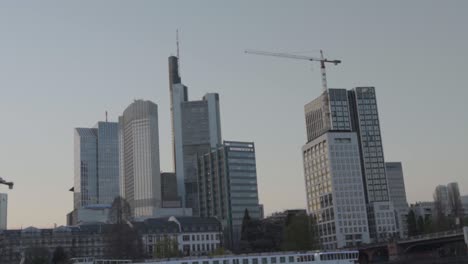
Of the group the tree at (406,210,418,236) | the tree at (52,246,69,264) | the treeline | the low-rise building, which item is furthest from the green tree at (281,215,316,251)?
the tree at (52,246,69,264)

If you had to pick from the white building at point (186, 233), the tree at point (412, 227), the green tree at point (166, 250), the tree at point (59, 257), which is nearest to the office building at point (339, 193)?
the tree at point (412, 227)

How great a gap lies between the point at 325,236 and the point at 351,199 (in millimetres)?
13822

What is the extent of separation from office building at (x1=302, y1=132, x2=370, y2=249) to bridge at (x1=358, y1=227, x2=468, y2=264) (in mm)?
31764

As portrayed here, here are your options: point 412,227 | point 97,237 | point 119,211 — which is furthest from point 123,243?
point 412,227

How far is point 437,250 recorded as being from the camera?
145250mm

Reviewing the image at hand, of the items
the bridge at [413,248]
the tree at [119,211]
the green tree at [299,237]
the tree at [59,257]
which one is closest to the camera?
the bridge at [413,248]

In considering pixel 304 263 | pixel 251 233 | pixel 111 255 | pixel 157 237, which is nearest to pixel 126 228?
pixel 111 255

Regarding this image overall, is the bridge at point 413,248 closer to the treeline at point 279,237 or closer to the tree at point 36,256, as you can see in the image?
the treeline at point 279,237

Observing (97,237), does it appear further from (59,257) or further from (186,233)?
(186,233)

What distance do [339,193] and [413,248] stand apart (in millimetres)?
50742

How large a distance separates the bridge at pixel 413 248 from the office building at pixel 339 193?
104 ft

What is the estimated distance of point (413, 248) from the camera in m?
134

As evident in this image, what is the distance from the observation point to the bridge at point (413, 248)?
396 feet

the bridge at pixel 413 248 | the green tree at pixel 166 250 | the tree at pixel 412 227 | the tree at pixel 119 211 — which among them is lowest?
the bridge at pixel 413 248
